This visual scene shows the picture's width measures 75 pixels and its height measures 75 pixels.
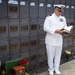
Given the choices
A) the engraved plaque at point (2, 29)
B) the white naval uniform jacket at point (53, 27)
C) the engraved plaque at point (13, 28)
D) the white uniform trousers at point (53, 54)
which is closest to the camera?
the engraved plaque at point (2, 29)

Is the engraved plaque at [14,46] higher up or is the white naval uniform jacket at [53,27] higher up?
the white naval uniform jacket at [53,27]

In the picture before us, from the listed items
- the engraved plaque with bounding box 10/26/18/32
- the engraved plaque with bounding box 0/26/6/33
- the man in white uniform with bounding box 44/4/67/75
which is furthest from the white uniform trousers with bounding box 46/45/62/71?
the engraved plaque with bounding box 0/26/6/33

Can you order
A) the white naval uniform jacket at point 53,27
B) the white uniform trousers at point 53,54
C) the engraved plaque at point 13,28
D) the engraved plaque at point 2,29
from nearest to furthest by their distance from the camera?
the engraved plaque at point 2,29 → the engraved plaque at point 13,28 → the white naval uniform jacket at point 53,27 → the white uniform trousers at point 53,54

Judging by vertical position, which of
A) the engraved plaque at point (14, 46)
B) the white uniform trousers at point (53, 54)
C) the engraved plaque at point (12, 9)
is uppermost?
the engraved plaque at point (12, 9)

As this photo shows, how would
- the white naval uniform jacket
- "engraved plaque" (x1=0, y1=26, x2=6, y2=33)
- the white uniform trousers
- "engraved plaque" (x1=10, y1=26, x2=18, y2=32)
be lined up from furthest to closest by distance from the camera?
the white uniform trousers → the white naval uniform jacket → "engraved plaque" (x1=10, y1=26, x2=18, y2=32) → "engraved plaque" (x1=0, y1=26, x2=6, y2=33)

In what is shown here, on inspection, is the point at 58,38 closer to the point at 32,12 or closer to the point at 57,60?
the point at 57,60

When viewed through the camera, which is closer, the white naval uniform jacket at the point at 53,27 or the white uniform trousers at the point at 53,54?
the white naval uniform jacket at the point at 53,27

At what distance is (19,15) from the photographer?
319cm

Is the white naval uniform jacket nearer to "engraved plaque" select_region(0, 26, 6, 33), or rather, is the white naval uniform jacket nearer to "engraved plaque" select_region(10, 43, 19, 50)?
"engraved plaque" select_region(10, 43, 19, 50)

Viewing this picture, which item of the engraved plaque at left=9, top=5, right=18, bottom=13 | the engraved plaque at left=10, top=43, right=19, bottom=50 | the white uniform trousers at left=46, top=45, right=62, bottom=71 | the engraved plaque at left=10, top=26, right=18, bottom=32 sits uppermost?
the engraved plaque at left=9, top=5, right=18, bottom=13

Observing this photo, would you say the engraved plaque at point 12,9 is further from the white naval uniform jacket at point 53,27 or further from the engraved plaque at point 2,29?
the white naval uniform jacket at point 53,27

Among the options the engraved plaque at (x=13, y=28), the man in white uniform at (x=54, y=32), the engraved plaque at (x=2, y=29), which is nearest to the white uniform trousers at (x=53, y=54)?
the man in white uniform at (x=54, y=32)

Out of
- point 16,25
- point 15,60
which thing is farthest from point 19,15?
point 15,60

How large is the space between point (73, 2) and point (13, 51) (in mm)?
2132
